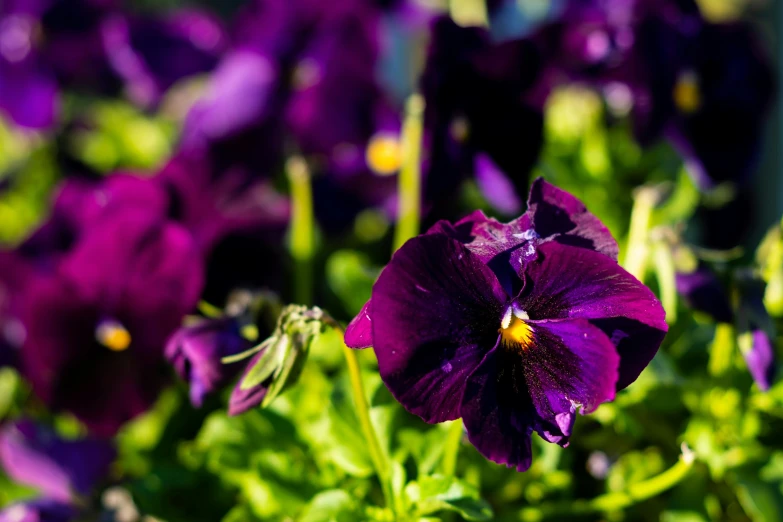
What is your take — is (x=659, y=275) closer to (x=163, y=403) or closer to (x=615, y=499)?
(x=615, y=499)

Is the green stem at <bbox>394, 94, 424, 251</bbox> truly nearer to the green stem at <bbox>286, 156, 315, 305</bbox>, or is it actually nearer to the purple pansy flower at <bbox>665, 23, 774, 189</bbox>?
the green stem at <bbox>286, 156, 315, 305</bbox>

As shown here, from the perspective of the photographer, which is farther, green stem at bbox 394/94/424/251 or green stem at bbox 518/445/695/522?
green stem at bbox 394/94/424/251

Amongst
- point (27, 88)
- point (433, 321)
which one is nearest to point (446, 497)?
point (433, 321)

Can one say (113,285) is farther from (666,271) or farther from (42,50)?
(42,50)

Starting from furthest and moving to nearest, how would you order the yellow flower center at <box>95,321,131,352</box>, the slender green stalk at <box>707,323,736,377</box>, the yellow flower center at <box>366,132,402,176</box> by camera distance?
the yellow flower center at <box>366,132,402,176</box> → the yellow flower center at <box>95,321,131,352</box> → the slender green stalk at <box>707,323,736,377</box>

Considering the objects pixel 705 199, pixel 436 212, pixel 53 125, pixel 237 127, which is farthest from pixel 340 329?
pixel 53 125

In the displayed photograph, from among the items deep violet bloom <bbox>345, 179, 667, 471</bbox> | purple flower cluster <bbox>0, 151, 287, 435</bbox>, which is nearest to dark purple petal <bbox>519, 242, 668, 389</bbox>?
deep violet bloom <bbox>345, 179, 667, 471</bbox>

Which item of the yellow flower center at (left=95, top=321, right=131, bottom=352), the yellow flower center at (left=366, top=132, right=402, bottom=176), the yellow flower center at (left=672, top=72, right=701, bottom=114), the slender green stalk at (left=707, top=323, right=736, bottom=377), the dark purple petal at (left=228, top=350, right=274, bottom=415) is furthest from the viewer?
the yellow flower center at (left=366, top=132, right=402, bottom=176)
